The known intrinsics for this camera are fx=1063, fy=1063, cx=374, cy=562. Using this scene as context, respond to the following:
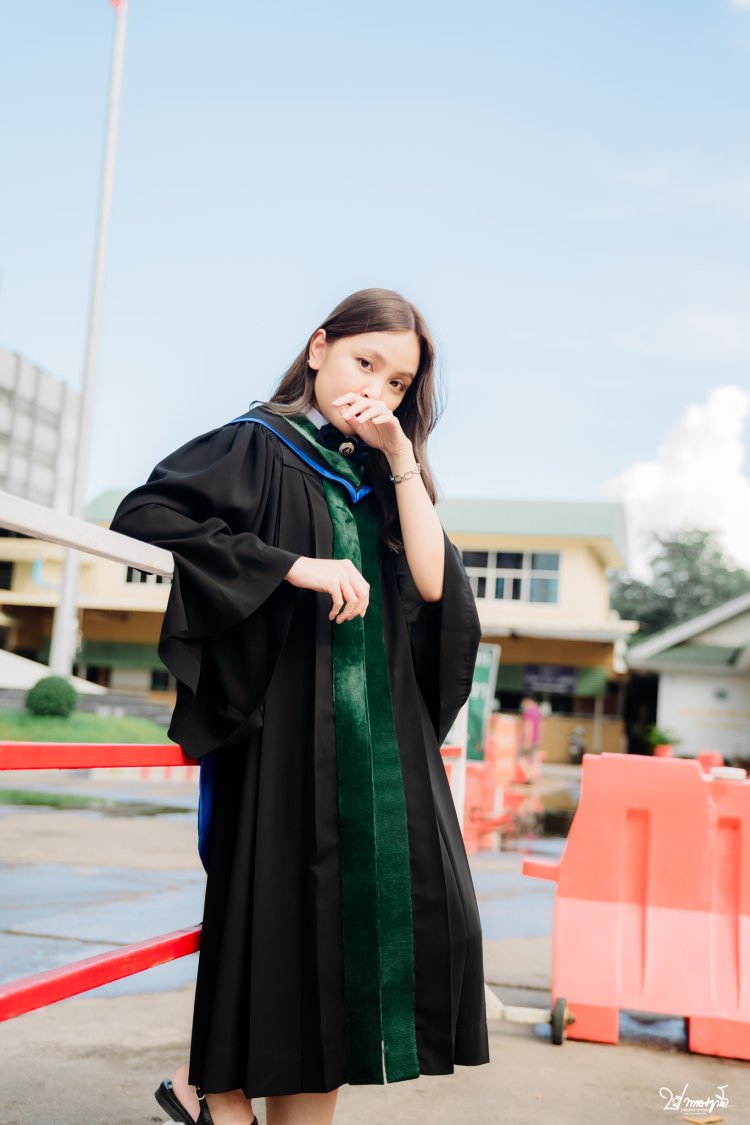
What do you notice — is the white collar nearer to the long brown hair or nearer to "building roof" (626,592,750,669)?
the long brown hair

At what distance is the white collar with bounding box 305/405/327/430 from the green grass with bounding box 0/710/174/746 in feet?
50.0

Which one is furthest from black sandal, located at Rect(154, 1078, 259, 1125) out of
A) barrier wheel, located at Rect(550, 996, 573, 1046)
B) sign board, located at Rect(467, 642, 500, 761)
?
sign board, located at Rect(467, 642, 500, 761)

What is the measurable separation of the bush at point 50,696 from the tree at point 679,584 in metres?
40.4

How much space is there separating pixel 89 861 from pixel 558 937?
4.41 metres

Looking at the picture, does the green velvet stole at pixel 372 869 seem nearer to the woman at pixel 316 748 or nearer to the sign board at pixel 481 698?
the woman at pixel 316 748

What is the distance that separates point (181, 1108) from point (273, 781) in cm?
66

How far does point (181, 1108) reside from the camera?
6.41 ft

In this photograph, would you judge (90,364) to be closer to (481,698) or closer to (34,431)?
(34,431)

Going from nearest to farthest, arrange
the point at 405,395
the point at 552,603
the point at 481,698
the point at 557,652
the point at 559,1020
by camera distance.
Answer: the point at 405,395 < the point at 559,1020 < the point at 481,698 < the point at 552,603 < the point at 557,652

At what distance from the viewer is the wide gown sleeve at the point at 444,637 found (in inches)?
82.3

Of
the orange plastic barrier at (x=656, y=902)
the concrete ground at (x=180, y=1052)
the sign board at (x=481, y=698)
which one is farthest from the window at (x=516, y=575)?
the orange plastic barrier at (x=656, y=902)

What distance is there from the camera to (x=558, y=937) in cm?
360

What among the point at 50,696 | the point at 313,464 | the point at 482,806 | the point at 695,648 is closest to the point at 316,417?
the point at 313,464

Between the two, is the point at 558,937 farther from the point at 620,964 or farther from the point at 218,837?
the point at 218,837
